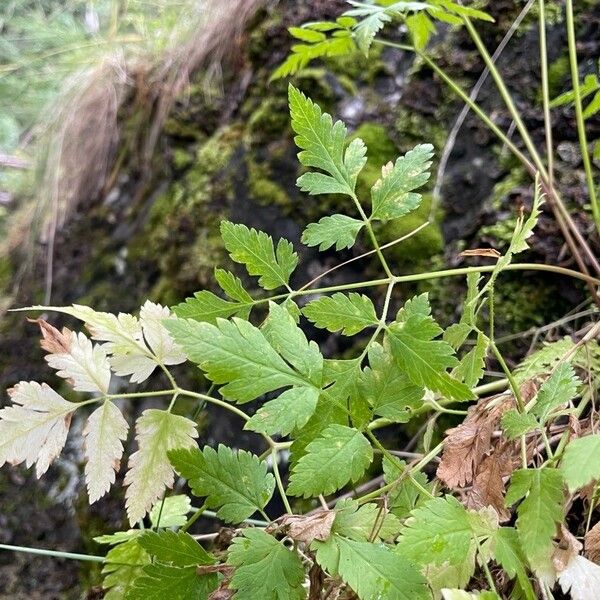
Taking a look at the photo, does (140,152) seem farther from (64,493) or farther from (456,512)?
(456,512)

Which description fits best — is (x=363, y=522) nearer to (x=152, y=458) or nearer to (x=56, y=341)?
(x=152, y=458)

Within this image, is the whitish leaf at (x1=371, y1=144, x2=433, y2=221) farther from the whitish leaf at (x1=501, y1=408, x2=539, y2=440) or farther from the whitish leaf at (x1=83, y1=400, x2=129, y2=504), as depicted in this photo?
the whitish leaf at (x1=83, y1=400, x2=129, y2=504)

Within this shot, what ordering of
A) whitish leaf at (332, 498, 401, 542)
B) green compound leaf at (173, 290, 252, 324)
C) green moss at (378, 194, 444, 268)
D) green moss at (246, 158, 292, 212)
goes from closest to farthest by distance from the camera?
whitish leaf at (332, 498, 401, 542) → green compound leaf at (173, 290, 252, 324) → green moss at (378, 194, 444, 268) → green moss at (246, 158, 292, 212)

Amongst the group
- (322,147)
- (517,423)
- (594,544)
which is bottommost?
(594,544)

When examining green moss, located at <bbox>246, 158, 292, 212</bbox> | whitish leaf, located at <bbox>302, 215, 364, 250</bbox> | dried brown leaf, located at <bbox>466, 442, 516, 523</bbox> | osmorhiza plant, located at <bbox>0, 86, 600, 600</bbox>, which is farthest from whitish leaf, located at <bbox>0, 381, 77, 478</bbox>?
green moss, located at <bbox>246, 158, 292, 212</bbox>

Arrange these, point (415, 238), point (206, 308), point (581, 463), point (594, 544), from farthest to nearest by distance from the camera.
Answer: point (415, 238)
point (206, 308)
point (594, 544)
point (581, 463)

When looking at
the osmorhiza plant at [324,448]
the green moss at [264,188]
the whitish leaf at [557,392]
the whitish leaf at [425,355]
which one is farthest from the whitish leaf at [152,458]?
the green moss at [264,188]

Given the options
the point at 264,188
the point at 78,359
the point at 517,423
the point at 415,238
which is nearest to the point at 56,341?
the point at 78,359
